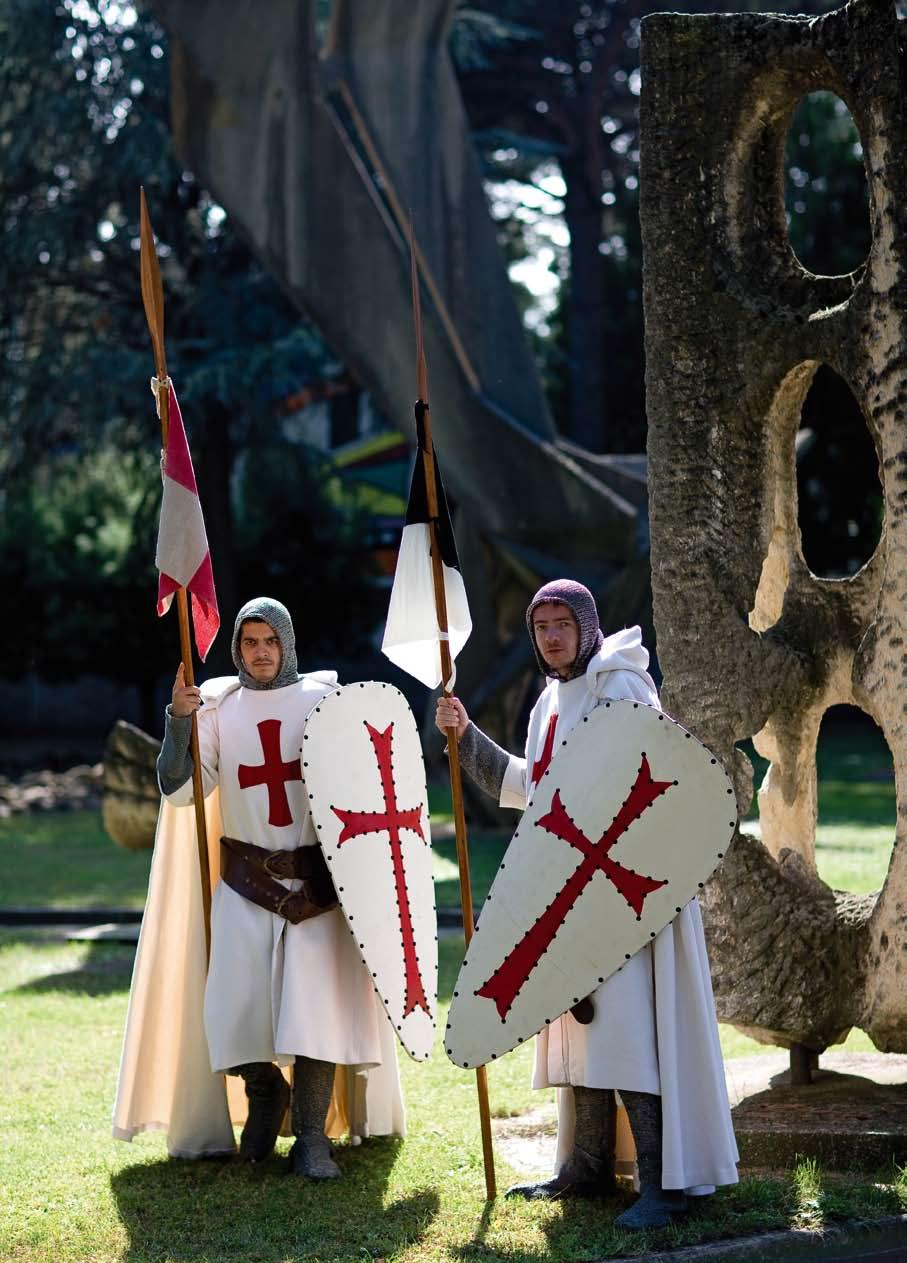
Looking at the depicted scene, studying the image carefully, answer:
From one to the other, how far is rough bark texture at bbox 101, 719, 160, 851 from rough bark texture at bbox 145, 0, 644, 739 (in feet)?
11.8

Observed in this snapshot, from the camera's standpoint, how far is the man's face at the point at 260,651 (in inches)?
230

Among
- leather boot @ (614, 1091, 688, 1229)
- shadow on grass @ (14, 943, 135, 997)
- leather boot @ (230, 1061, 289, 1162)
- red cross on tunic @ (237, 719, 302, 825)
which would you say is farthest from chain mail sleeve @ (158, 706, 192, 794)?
shadow on grass @ (14, 943, 135, 997)

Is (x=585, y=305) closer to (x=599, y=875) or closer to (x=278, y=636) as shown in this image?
(x=278, y=636)

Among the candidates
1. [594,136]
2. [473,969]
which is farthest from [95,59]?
[473,969]

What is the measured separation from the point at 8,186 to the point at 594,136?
309 inches

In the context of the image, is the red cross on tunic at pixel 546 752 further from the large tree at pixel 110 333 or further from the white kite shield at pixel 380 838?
the large tree at pixel 110 333

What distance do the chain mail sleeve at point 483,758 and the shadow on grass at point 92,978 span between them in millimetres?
3875

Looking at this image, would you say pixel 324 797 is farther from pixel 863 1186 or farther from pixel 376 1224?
pixel 863 1186

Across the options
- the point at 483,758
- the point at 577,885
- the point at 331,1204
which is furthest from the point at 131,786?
the point at 577,885

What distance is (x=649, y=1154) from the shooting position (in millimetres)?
5000

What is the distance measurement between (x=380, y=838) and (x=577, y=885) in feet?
2.85

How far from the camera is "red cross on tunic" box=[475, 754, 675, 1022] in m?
A: 5.09

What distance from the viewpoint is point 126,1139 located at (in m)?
5.91

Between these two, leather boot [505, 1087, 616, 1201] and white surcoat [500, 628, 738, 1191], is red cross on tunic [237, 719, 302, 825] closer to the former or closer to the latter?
white surcoat [500, 628, 738, 1191]
